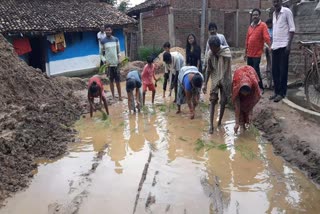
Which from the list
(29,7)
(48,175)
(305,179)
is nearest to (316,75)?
(305,179)

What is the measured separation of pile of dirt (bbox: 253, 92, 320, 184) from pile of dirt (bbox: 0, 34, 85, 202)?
3534 mm

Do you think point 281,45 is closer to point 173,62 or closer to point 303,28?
point 173,62

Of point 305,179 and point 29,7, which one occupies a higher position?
point 29,7

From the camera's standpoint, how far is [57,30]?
51.5 ft

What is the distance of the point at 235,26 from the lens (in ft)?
83.1

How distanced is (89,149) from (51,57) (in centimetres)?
1119

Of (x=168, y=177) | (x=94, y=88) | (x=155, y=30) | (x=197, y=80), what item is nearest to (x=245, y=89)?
(x=197, y=80)

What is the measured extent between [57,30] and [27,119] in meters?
9.39

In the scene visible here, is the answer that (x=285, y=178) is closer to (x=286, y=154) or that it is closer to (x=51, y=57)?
(x=286, y=154)

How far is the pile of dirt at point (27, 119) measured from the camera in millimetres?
5312

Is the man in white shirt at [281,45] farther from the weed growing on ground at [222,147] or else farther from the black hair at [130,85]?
the black hair at [130,85]

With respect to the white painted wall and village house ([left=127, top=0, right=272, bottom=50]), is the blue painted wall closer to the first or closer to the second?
the white painted wall

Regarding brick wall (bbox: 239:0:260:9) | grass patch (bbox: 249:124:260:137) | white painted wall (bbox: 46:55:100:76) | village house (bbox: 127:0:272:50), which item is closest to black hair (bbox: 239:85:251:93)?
grass patch (bbox: 249:124:260:137)

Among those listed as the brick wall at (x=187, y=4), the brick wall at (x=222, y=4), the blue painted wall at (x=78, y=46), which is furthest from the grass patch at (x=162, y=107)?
the brick wall at (x=222, y=4)
